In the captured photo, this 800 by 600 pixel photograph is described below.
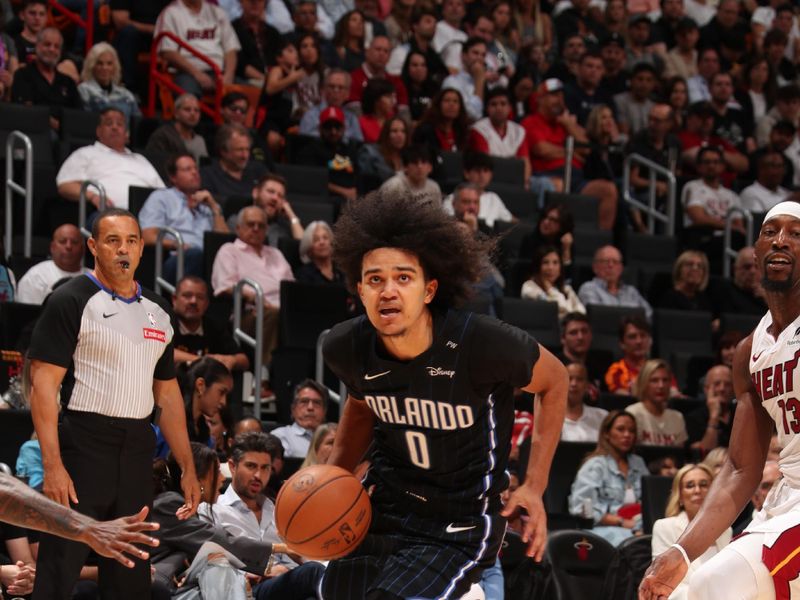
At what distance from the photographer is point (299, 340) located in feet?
33.0

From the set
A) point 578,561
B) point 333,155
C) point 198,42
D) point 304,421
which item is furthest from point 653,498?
point 198,42

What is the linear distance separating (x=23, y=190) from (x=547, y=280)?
419 centimetres

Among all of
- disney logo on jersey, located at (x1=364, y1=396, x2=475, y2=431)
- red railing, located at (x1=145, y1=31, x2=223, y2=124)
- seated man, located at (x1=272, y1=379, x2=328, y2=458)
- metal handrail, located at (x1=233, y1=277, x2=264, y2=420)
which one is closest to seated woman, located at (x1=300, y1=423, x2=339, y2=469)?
seated man, located at (x1=272, y1=379, x2=328, y2=458)

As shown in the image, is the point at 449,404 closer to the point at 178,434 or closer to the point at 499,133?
the point at 178,434

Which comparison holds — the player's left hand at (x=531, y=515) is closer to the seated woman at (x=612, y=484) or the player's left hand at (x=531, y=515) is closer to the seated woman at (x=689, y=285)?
the seated woman at (x=612, y=484)

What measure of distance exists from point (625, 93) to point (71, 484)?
34.0 ft

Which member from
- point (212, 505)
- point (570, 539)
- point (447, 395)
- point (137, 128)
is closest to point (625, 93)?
point (137, 128)

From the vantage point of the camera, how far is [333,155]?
12.4 meters

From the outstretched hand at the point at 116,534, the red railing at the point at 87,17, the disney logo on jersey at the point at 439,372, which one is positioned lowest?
the outstretched hand at the point at 116,534

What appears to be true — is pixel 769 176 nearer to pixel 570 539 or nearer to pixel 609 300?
pixel 609 300

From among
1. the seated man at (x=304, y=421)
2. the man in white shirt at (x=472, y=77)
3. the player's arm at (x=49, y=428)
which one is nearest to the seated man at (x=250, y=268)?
the seated man at (x=304, y=421)

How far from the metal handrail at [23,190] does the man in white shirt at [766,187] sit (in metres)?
7.30

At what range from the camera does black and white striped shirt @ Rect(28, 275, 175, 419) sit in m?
6.14

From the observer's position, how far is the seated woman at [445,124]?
13.0 m
